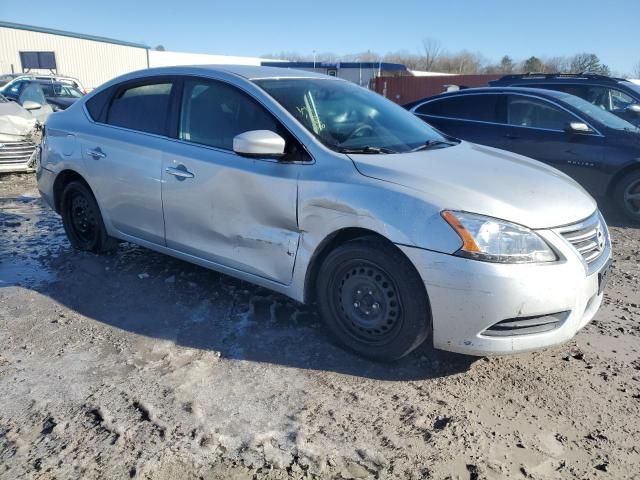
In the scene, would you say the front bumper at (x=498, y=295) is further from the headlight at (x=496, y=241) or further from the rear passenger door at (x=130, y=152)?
the rear passenger door at (x=130, y=152)

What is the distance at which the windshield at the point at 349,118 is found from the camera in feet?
11.6

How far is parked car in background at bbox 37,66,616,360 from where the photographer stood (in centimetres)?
281

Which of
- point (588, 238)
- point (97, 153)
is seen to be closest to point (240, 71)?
point (97, 153)

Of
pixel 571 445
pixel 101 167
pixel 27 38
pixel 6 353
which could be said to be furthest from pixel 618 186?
pixel 27 38

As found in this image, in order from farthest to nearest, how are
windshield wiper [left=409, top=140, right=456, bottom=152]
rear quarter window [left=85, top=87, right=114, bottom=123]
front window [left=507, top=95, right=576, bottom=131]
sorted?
front window [left=507, top=95, right=576, bottom=131] < rear quarter window [left=85, top=87, right=114, bottom=123] < windshield wiper [left=409, top=140, right=456, bottom=152]

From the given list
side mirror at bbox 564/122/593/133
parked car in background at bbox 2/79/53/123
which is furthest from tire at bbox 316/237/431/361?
parked car in background at bbox 2/79/53/123

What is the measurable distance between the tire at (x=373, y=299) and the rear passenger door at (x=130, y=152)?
158 cm

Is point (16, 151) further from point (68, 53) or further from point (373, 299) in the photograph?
point (68, 53)

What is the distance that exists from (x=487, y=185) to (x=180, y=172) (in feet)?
6.87

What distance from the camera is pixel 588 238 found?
10.1 ft

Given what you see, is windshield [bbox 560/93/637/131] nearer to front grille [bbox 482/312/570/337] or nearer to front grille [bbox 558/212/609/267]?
front grille [bbox 558/212/609/267]

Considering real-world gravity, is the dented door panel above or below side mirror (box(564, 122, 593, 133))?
below

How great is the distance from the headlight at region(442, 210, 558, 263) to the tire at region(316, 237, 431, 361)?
0.34 metres

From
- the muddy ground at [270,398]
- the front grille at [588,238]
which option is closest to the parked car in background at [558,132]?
the muddy ground at [270,398]
